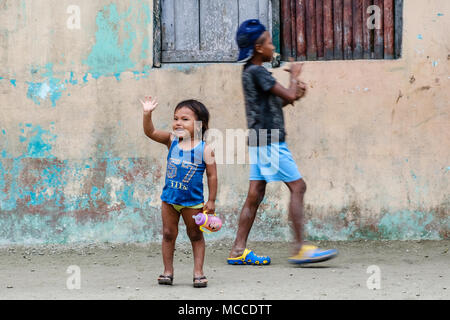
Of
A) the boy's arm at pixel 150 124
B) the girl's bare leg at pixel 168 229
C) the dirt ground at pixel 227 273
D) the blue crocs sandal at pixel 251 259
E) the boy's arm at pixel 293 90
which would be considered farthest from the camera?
the blue crocs sandal at pixel 251 259

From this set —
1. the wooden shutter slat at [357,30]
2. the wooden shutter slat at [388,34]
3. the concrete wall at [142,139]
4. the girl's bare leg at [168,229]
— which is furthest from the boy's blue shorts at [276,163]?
the wooden shutter slat at [388,34]

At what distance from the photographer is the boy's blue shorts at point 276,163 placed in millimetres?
4695

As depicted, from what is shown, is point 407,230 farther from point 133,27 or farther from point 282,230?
point 133,27

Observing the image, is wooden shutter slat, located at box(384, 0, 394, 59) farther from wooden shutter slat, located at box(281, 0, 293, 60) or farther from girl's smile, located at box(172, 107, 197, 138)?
girl's smile, located at box(172, 107, 197, 138)

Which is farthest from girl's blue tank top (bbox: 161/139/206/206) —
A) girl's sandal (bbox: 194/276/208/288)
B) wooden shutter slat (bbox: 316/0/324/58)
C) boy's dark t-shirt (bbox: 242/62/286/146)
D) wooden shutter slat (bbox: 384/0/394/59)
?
wooden shutter slat (bbox: 384/0/394/59)

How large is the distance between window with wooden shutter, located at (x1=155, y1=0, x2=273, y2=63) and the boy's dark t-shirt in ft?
3.74

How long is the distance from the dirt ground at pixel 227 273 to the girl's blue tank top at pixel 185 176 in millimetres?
541

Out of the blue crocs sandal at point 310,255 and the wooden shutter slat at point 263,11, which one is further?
the wooden shutter slat at point 263,11

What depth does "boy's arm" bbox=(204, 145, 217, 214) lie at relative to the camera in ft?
13.4

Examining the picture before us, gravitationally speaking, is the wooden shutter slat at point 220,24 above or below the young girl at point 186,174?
above

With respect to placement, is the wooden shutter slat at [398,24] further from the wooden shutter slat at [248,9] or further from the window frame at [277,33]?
the wooden shutter slat at [248,9]

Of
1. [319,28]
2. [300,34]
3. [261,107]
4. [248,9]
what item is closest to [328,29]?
[319,28]

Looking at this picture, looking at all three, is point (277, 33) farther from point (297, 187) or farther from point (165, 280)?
point (165, 280)
